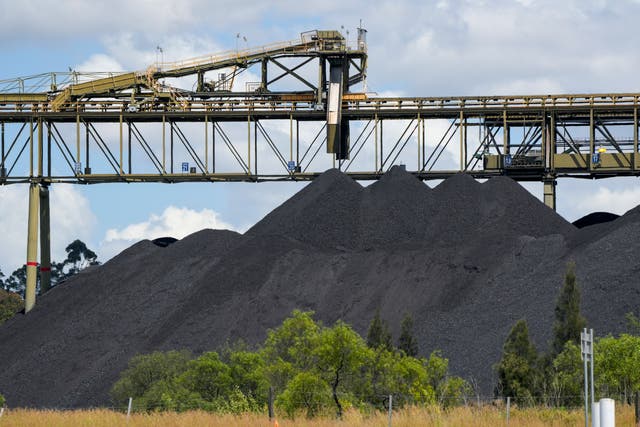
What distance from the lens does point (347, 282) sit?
67.8 meters

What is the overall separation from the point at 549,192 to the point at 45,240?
2633 centimetres

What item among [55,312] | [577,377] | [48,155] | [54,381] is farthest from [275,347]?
[48,155]

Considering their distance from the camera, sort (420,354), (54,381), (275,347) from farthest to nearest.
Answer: (54,381) → (420,354) → (275,347)

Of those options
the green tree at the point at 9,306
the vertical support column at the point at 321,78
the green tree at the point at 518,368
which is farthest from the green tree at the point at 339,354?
the green tree at the point at 9,306

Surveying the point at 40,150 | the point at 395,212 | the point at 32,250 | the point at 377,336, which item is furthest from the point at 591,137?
the point at 32,250

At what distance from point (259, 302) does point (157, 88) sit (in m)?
16.5

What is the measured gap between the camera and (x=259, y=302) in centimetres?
6638

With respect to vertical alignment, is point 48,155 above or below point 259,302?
above

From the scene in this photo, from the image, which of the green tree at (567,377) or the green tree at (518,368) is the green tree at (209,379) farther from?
the green tree at (567,377)

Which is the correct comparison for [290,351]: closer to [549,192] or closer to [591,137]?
[591,137]

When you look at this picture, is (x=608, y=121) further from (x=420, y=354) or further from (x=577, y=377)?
(x=577, y=377)

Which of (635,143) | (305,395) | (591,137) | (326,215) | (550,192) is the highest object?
(591,137)

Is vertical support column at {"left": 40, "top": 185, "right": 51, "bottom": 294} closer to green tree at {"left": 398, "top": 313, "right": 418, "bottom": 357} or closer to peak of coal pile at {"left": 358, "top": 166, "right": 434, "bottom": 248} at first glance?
peak of coal pile at {"left": 358, "top": 166, "right": 434, "bottom": 248}

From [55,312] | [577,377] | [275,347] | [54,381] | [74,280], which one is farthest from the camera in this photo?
[74,280]
